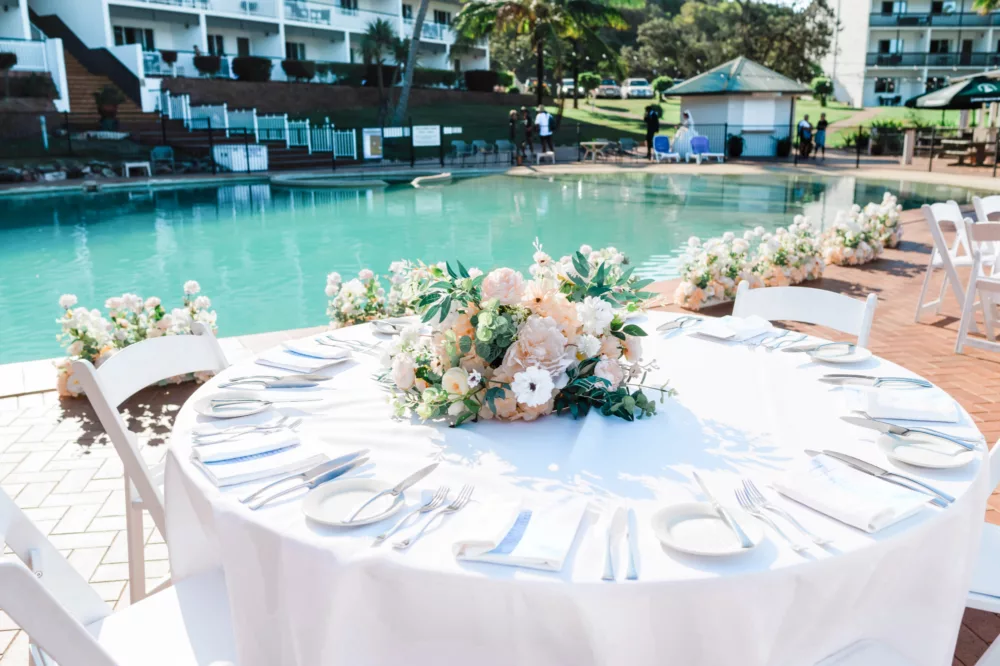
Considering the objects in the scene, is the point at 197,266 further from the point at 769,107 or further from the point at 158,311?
the point at 769,107

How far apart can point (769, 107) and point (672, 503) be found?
25065 millimetres

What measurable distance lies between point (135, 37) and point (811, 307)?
31.2 meters

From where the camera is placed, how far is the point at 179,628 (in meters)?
A: 1.92

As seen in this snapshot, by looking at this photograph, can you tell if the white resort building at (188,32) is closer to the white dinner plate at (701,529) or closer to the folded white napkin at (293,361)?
the folded white napkin at (293,361)

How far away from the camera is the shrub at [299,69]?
3023 centimetres

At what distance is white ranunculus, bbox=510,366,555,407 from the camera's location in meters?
1.88

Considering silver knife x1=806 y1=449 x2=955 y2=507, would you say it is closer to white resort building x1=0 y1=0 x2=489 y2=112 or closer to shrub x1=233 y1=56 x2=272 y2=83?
white resort building x1=0 y1=0 x2=489 y2=112

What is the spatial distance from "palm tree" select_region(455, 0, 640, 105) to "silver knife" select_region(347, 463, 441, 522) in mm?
26194

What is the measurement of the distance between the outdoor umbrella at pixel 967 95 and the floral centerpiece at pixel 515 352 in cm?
2051

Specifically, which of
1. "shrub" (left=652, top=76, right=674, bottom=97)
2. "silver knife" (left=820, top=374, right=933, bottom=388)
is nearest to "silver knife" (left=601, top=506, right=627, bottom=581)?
"silver knife" (left=820, top=374, right=933, bottom=388)

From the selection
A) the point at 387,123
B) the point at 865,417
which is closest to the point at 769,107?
the point at 387,123

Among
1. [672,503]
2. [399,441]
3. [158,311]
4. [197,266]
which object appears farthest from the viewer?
[197,266]

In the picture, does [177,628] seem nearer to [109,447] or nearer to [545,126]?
[109,447]

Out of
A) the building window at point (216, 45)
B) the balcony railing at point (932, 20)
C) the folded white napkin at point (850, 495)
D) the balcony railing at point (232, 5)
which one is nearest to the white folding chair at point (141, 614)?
the folded white napkin at point (850, 495)
